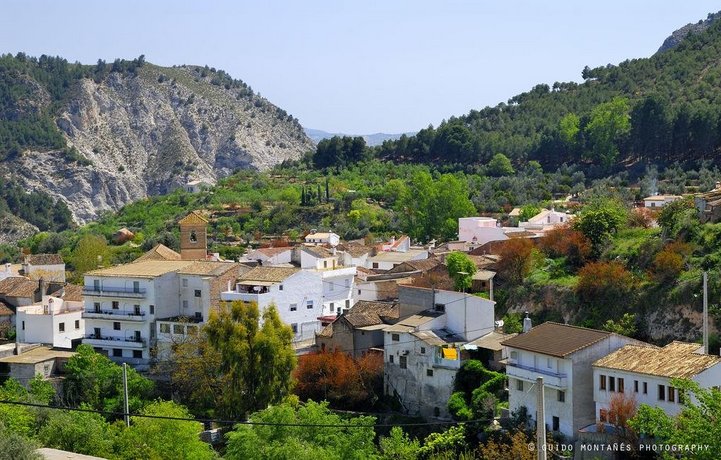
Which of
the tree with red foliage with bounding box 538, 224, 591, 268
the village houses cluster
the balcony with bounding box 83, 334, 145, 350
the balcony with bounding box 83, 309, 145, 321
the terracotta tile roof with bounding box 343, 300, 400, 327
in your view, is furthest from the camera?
the balcony with bounding box 83, 309, 145, 321

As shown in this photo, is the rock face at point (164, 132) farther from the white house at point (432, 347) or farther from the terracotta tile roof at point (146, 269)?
the white house at point (432, 347)

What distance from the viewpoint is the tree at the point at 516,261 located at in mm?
47250

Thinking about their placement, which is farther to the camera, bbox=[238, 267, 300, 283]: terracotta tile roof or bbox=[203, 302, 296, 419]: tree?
bbox=[238, 267, 300, 283]: terracotta tile roof

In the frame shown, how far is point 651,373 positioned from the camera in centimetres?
3012

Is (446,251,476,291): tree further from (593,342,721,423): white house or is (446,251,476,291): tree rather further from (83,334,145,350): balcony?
(593,342,721,423): white house

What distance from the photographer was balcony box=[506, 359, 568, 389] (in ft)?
107

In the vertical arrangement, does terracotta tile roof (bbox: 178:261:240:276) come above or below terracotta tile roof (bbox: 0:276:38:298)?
above

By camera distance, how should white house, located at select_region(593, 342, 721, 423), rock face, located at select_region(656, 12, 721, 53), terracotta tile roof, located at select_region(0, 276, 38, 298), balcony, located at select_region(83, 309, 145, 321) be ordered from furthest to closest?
rock face, located at select_region(656, 12, 721, 53) < terracotta tile roof, located at select_region(0, 276, 38, 298) < balcony, located at select_region(83, 309, 145, 321) < white house, located at select_region(593, 342, 721, 423)

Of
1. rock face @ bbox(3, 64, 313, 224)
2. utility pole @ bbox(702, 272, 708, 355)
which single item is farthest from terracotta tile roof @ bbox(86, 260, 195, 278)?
rock face @ bbox(3, 64, 313, 224)

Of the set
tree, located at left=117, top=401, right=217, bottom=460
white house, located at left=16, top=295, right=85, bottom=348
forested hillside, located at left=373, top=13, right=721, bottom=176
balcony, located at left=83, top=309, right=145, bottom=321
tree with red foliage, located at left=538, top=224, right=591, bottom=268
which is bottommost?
tree, located at left=117, top=401, right=217, bottom=460

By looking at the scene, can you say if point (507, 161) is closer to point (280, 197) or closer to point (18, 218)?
point (280, 197)

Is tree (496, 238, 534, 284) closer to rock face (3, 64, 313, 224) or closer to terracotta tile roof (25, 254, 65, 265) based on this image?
terracotta tile roof (25, 254, 65, 265)

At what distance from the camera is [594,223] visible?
46469 mm

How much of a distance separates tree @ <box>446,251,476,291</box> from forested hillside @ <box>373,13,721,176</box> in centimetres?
3278
